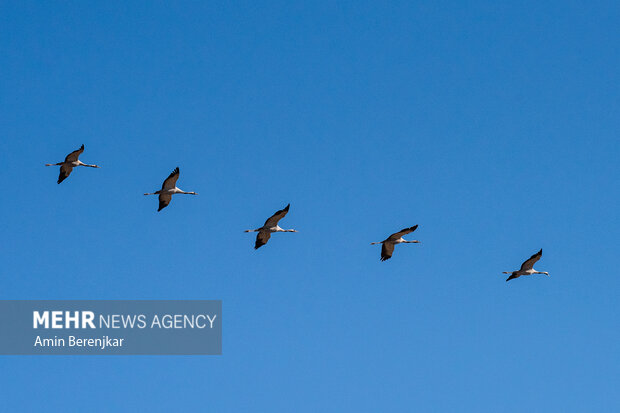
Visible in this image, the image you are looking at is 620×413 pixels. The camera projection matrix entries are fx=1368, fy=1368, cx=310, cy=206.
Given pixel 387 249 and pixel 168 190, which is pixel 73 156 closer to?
pixel 168 190

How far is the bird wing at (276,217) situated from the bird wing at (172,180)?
5485 millimetres

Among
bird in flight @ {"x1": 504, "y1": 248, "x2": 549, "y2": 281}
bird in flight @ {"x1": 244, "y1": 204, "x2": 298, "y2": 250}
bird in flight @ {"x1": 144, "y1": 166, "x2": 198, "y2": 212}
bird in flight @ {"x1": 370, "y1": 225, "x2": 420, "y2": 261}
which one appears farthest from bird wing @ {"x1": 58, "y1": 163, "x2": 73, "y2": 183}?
bird in flight @ {"x1": 504, "y1": 248, "x2": 549, "y2": 281}

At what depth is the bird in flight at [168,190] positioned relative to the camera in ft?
243

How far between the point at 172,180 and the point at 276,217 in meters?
6.00

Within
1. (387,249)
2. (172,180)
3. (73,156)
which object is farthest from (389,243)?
(73,156)

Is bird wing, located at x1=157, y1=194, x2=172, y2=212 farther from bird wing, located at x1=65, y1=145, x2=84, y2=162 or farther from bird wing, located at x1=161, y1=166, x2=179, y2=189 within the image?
bird wing, located at x1=65, y1=145, x2=84, y2=162

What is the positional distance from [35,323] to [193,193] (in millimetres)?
11663

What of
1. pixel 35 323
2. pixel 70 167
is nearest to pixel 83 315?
pixel 35 323

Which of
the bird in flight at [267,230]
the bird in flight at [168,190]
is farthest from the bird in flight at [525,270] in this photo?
the bird in flight at [168,190]

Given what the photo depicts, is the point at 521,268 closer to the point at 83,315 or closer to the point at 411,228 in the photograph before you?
the point at 411,228

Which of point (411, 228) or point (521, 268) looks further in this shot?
point (521, 268)

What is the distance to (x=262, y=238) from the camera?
75875 millimetres

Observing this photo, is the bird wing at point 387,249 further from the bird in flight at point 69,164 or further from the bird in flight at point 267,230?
the bird in flight at point 69,164

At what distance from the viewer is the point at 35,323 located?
77.9m
